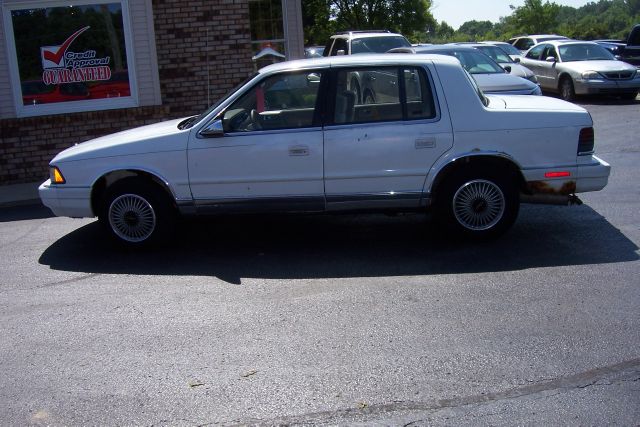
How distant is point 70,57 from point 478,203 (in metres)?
7.27

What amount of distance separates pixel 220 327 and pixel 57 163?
3043 mm

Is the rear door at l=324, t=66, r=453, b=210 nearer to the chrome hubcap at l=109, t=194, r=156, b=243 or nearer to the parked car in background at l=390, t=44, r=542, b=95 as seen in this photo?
the chrome hubcap at l=109, t=194, r=156, b=243

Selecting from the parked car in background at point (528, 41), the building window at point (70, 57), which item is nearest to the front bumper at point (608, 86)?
the parked car in background at point (528, 41)

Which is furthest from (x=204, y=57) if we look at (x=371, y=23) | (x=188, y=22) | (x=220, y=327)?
(x=371, y=23)

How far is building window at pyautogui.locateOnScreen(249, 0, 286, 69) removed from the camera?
1398 centimetres

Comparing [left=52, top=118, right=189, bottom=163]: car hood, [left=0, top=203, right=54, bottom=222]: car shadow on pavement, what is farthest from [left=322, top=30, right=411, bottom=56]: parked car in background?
[left=52, top=118, right=189, bottom=163]: car hood

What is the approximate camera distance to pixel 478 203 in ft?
24.9

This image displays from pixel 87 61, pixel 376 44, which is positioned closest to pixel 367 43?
pixel 376 44

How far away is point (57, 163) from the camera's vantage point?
7848 mm

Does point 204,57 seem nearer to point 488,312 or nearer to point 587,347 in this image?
point 488,312

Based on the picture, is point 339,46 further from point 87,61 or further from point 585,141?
point 585,141

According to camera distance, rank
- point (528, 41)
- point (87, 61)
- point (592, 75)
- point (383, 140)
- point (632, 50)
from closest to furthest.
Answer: point (383, 140) → point (87, 61) → point (592, 75) → point (632, 50) → point (528, 41)

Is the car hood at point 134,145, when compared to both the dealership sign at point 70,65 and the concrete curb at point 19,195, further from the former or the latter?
the dealership sign at point 70,65

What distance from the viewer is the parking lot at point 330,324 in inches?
181
